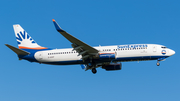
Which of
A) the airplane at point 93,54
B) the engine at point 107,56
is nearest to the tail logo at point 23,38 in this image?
the airplane at point 93,54

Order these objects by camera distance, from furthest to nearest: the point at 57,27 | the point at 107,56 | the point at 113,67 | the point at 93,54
→ the point at 113,67 → the point at 93,54 → the point at 107,56 → the point at 57,27

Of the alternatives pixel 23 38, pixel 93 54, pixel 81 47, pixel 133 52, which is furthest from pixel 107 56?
pixel 23 38

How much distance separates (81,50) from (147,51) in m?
11.4

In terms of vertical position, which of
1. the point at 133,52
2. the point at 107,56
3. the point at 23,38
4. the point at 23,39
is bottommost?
the point at 107,56

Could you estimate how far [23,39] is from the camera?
51.8 meters

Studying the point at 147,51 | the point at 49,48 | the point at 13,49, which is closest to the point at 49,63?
the point at 49,48

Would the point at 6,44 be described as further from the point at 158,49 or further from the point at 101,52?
the point at 158,49

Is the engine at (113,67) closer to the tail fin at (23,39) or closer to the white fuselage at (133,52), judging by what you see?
the white fuselage at (133,52)

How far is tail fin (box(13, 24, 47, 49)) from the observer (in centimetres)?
5075

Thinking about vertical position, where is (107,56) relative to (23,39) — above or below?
below

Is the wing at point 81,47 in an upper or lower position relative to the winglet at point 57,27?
Answer: lower

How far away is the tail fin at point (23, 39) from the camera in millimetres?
50750

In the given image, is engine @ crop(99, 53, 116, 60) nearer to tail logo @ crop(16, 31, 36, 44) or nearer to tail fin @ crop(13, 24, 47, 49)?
tail fin @ crop(13, 24, 47, 49)

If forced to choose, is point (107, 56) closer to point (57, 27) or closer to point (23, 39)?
point (57, 27)
